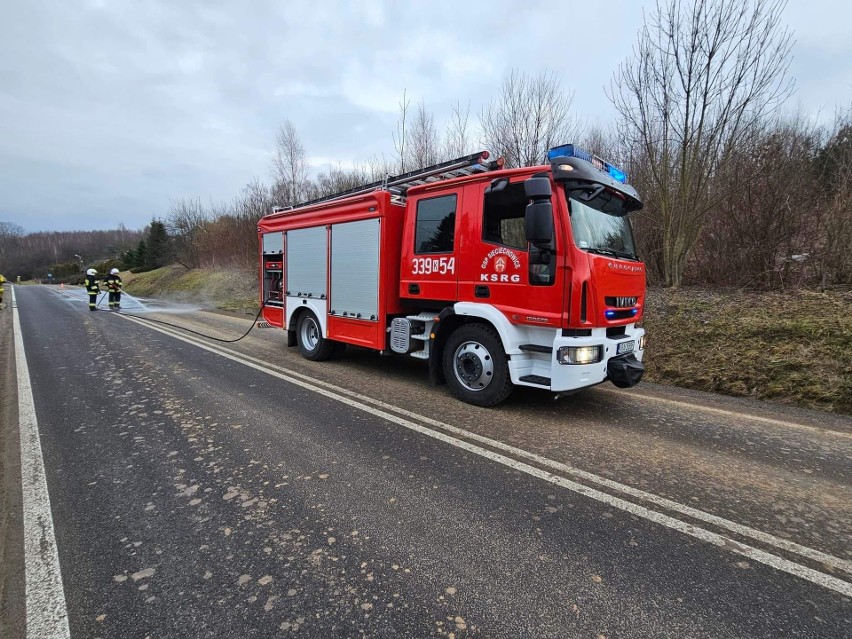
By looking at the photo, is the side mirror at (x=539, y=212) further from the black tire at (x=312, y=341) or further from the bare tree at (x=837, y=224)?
the bare tree at (x=837, y=224)

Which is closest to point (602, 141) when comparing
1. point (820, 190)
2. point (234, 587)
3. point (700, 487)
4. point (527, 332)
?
point (820, 190)

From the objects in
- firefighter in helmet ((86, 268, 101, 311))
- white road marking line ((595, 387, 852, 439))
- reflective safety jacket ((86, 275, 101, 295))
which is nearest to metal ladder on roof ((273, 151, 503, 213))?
white road marking line ((595, 387, 852, 439))

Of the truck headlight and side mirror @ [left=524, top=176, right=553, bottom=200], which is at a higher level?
side mirror @ [left=524, top=176, right=553, bottom=200]

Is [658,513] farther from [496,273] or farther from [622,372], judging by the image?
[496,273]

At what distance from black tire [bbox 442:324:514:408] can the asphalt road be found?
27 cm

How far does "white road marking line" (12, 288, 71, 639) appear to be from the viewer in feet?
6.37

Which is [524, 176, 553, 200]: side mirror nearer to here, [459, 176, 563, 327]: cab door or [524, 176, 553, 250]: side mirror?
[524, 176, 553, 250]: side mirror

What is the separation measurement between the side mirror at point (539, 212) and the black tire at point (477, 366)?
1225mm

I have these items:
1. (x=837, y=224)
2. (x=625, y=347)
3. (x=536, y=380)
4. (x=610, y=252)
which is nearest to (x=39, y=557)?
(x=536, y=380)

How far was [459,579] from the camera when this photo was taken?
220 centimetres

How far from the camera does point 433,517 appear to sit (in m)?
2.75

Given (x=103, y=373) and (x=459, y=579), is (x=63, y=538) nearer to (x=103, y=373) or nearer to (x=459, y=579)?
(x=459, y=579)

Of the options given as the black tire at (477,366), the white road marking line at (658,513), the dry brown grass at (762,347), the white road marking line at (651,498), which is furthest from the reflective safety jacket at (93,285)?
the dry brown grass at (762,347)

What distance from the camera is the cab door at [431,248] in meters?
5.21
